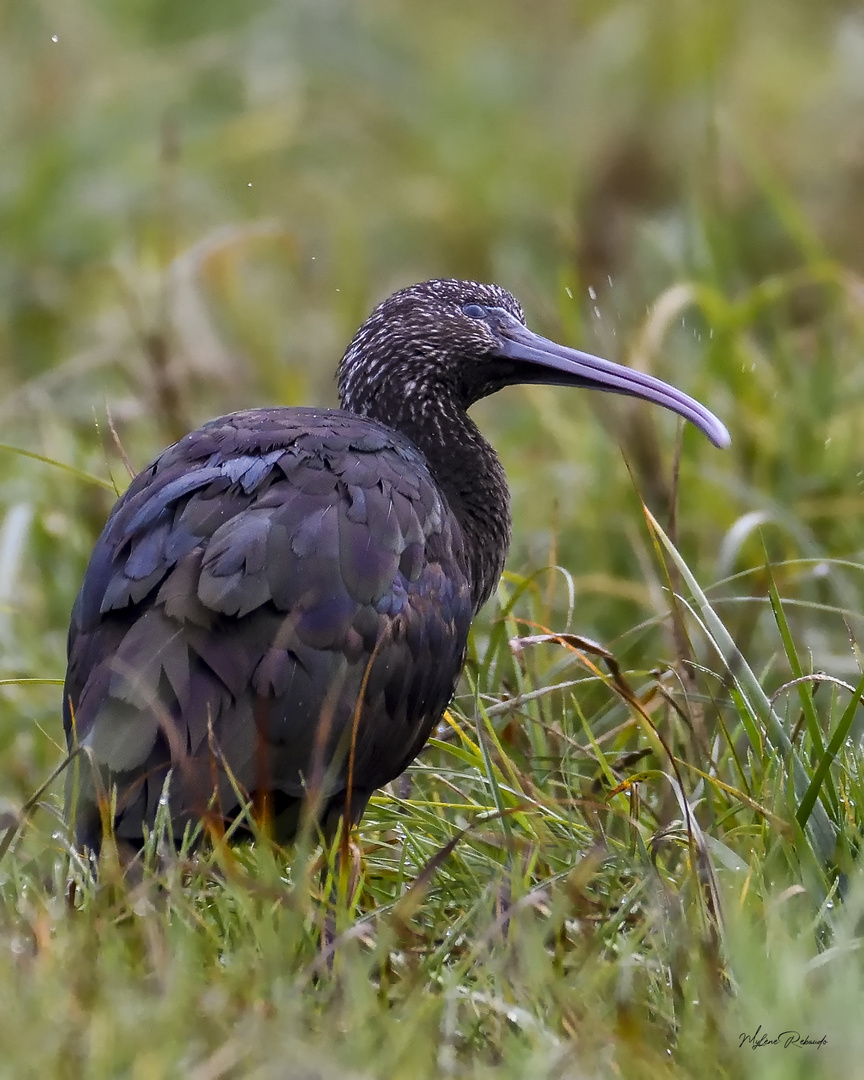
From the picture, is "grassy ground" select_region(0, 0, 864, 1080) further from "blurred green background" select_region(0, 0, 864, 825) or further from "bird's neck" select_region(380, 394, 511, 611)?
"bird's neck" select_region(380, 394, 511, 611)

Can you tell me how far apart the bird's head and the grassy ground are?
1.67ft

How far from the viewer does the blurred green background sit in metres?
5.61

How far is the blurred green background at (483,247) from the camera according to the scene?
5613mm

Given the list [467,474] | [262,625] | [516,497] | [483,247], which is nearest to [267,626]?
[262,625]

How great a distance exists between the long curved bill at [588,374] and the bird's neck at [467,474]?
0.21 metres

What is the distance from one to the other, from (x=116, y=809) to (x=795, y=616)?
2.86 metres

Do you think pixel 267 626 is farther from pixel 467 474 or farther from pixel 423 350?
pixel 423 350

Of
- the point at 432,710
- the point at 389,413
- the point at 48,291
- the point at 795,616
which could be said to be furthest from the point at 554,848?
the point at 48,291

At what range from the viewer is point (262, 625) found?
336 cm

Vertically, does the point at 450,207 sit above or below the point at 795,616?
above

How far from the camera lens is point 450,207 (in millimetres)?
9922

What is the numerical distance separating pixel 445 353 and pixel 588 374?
1.23 ft

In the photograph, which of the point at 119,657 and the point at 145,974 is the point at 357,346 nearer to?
the point at 119,657

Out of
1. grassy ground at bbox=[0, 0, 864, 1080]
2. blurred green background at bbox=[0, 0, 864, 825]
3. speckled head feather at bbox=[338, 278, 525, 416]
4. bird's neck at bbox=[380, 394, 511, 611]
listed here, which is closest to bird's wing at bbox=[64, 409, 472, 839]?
grassy ground at bbox=[0, 0, 864, 1080]
